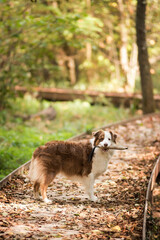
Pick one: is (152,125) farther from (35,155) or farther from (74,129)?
(35,155)

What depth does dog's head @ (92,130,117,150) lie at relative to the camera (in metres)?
5.25

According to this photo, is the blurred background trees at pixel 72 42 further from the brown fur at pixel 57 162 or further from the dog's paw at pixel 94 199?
the dog's paw at pixel 94 199

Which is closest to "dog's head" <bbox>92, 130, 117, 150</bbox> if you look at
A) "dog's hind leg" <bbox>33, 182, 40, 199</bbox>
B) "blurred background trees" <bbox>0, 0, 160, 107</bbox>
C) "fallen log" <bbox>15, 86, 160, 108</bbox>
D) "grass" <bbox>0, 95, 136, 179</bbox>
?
"dog's hind leg" <bbox>33, 182, 40, 199</bbox>

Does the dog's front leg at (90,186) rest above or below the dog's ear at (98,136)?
below

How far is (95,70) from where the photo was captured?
28.4 meters

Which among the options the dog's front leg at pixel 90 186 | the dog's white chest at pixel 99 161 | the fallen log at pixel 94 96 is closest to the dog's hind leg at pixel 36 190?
the dog's front leg at pixel 90 186

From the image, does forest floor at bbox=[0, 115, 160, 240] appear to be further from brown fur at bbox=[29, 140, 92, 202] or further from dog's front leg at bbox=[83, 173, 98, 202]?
brown fur at bbox=[29, 140, 92, 202]

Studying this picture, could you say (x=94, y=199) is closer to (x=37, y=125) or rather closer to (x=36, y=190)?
(x=36, y=190)

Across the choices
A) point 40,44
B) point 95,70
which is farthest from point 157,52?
point 40,44

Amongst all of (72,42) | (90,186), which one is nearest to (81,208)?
(90,186)

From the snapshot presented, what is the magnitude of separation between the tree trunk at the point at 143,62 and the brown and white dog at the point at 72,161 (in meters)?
8.91

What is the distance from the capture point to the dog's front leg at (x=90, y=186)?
5.34 metres

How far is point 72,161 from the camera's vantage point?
5375 mm

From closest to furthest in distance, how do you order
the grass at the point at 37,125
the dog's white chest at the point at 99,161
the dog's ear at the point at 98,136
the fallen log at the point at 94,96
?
the dog's ear at the point at 98,136, the dog's white chest at the point at 99,161, the grass at the point at 37,125, the fallen log at the point at 94,96
